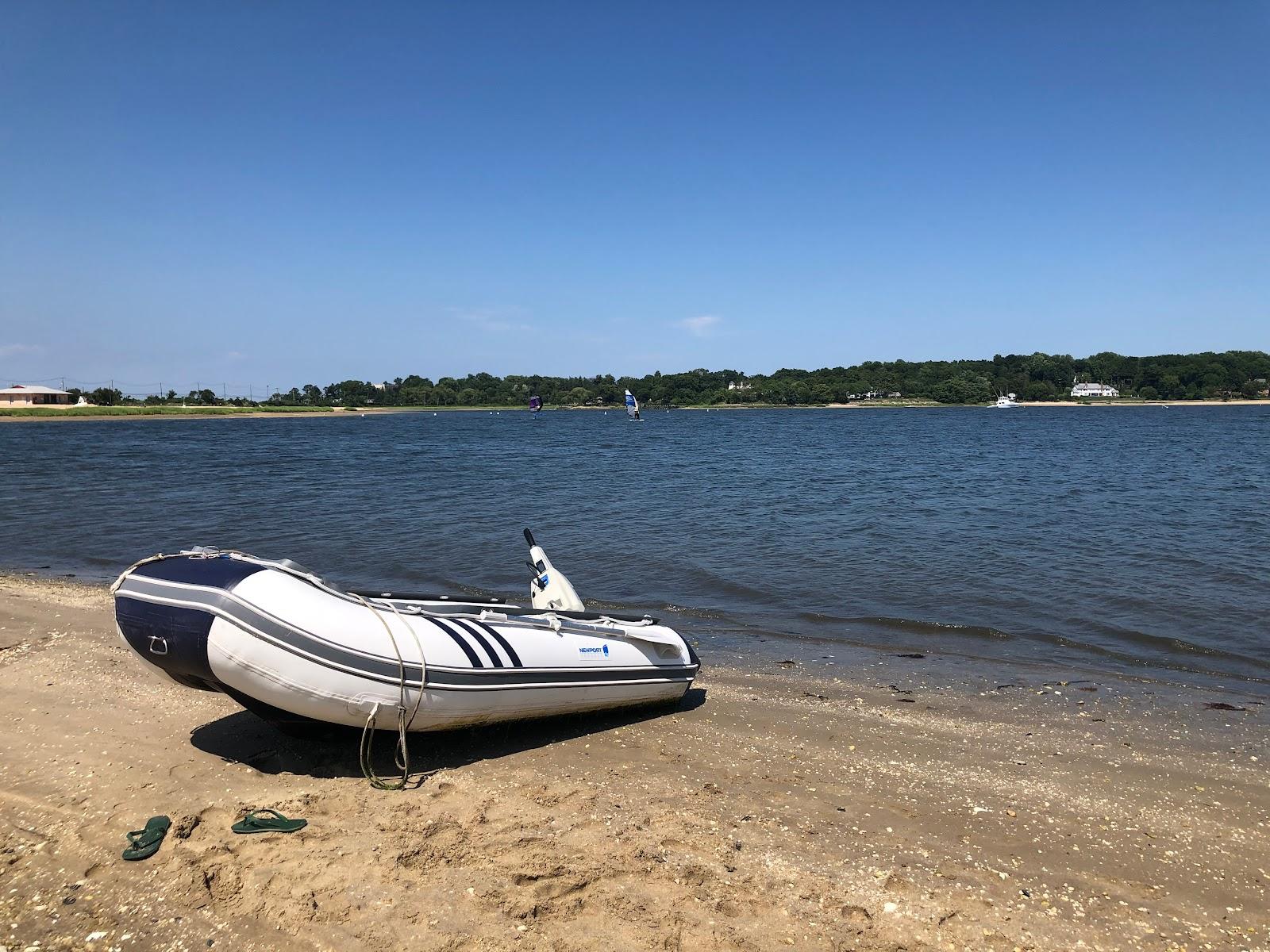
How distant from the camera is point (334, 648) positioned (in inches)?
219

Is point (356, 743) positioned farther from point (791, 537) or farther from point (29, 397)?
point (29, 397)

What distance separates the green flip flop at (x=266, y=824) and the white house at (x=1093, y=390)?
195 metres

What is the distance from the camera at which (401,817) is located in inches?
208

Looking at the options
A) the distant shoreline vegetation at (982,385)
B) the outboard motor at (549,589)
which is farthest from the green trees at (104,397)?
the outboard motor at (549,589)

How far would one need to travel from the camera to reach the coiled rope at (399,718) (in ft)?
18.9

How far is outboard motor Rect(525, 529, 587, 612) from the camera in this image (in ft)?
27.5

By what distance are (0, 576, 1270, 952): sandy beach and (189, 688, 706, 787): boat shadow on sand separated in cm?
3

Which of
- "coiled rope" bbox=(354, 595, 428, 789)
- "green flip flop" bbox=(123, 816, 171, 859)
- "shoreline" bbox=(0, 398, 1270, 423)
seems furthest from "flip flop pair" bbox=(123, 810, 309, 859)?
"shoreline" bbox=(0, 398, 1270, 423)

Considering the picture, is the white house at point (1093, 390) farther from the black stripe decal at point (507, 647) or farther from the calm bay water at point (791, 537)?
the black stripe decal at point (507, 647)

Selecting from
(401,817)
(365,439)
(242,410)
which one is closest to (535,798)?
(401,817)

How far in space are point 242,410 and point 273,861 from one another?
166305mm

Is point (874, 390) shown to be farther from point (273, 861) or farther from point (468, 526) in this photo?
point (273, 861)

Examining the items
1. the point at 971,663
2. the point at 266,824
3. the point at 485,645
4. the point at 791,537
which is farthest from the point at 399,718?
the point at 791,537

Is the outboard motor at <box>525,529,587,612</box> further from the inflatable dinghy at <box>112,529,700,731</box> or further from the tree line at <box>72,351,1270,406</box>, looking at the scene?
the tree line at <box>72,351,1270,406</box>
